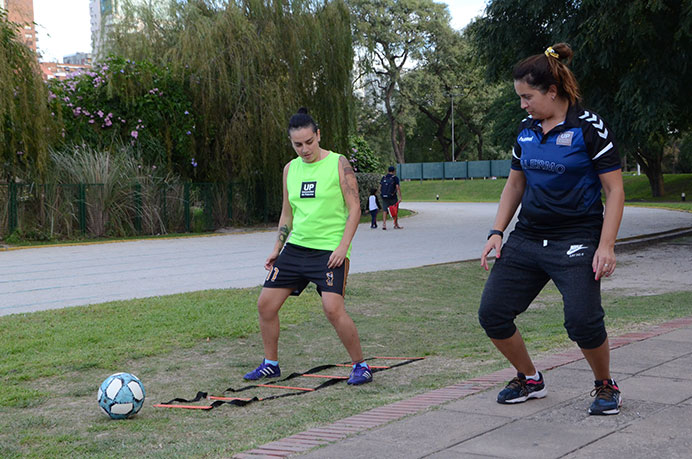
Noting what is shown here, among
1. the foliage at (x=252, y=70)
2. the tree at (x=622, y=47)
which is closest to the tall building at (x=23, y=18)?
the foliage at (x=252, y=70)

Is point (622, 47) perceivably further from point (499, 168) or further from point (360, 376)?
point (499, 168)

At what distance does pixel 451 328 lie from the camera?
827 centimetres

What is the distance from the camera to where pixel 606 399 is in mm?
4227

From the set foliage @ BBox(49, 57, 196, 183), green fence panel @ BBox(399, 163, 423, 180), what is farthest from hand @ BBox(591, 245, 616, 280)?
green fence panel @ BBox(399, 163, 423, 180)

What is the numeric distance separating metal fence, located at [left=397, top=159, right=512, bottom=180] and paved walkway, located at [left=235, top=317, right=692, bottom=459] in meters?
58.5

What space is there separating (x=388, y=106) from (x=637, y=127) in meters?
46.3

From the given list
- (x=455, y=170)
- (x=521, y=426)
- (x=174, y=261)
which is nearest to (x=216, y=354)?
(x=521, y=426)

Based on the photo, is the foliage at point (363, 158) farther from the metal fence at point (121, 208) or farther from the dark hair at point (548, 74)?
the dark hair at point (548, 74)

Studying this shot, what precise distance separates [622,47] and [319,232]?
13027mm

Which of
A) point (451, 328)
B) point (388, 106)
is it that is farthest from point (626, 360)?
point (388, 106)

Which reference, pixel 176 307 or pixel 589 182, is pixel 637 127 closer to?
pixel 176 307

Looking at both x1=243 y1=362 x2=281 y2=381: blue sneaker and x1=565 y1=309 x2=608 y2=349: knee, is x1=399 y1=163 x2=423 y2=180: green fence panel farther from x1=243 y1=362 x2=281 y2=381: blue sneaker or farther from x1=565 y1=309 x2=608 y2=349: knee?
x1=565 y1=309 x2=608 y2=349: knee

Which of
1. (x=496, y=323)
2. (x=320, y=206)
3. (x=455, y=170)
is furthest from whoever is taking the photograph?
(x=455, y=170)

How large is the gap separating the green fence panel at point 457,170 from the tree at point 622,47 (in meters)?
47.9
